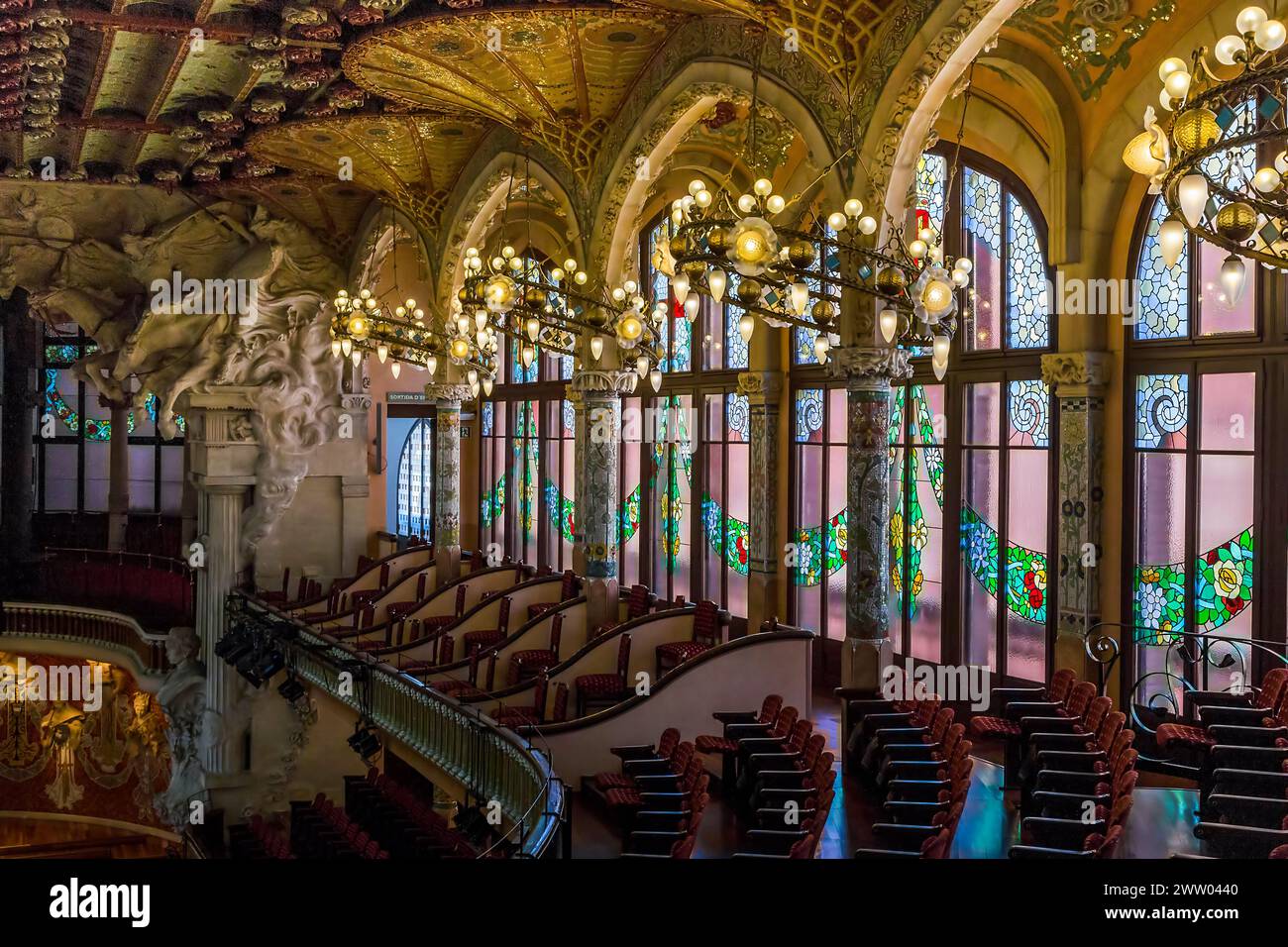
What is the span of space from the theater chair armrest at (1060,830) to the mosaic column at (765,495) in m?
9.70

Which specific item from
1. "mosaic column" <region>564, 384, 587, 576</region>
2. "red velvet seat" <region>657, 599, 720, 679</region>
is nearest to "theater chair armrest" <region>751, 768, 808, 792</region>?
"red velvet seat" <region>657, 599, 720, 679</region>

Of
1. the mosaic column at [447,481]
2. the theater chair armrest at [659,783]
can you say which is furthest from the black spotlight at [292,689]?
the theater chair armrest at [659,783]

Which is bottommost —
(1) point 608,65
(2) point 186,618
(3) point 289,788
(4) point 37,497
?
(3) point 289,788

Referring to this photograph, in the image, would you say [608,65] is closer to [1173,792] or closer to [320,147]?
[320,147]

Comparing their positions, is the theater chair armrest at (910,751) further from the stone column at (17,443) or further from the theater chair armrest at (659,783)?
the stone column at (17,443)

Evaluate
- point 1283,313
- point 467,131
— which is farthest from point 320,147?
point 1283,313

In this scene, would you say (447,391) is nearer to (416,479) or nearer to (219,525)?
(219,525)

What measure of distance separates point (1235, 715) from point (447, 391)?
1418 centimetres

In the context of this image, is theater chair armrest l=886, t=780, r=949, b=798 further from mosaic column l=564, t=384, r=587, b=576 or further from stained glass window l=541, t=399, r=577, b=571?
stained glass window l=541, t=399, r=577, b=571

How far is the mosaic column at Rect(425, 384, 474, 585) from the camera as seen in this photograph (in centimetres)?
2073

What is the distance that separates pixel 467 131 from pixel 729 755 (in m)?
9.88

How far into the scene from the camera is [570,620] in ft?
51.1

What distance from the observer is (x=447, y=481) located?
843 inches
